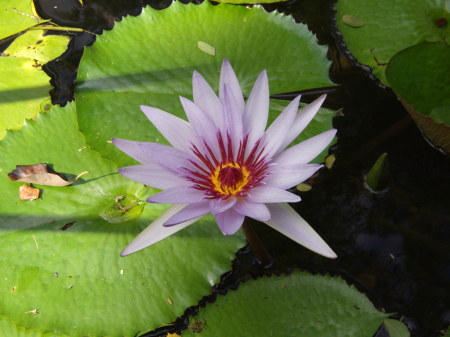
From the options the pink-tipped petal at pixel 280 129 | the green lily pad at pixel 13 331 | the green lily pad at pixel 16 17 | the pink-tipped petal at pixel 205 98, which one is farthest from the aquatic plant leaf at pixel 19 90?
the pink-tipped petal at pixel 280 129

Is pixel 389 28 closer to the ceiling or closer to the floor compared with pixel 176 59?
closer to the ceiling

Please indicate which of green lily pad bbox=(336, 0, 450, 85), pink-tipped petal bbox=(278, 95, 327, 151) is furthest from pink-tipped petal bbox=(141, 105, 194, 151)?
green lily pad bbox=(336, 0, 450, 85)

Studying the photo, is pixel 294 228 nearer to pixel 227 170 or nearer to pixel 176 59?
pixel 227 170

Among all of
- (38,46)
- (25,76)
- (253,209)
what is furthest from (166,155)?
(38,46)

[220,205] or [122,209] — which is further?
[122,209]

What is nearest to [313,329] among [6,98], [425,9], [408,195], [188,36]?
[408,195]

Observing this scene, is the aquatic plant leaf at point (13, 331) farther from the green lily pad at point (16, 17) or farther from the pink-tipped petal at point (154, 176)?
the green lily pad at point (16, 17)
